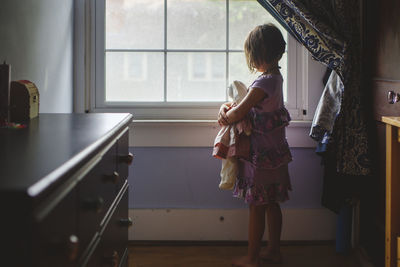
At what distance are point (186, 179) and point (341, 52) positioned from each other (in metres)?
1.10

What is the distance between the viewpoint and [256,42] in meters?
2.40

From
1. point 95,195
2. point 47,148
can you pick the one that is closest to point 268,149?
point 95,195

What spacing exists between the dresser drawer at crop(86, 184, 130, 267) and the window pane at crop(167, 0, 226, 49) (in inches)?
54.1

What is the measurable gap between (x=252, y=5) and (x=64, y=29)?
1052 mm

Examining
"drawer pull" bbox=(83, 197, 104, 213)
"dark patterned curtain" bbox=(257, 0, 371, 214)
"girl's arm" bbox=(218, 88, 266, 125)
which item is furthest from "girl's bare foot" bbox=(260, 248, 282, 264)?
"drawer pull" bbox=(83, 197, 104, 213)

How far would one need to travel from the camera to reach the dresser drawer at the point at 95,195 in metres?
1.01

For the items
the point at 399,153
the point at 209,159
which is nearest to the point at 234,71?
the point at 209,159

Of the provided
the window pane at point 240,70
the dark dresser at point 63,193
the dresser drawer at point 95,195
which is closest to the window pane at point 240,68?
the window pane at point 240,70

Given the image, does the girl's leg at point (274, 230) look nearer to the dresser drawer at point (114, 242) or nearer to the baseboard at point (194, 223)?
the baseboard at point (194, 223)

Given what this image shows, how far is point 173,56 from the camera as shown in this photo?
287 centimetres

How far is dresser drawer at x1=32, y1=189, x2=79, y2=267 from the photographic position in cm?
71

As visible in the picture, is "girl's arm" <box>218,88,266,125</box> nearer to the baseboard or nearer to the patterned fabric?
the patterned fabric

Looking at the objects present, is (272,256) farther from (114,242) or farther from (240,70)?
(114,242)

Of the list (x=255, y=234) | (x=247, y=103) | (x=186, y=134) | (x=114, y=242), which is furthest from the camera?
(x=186, y=134)
